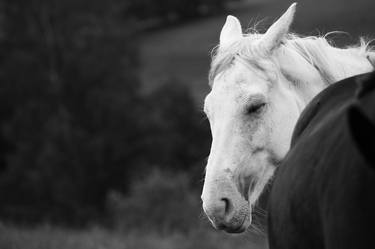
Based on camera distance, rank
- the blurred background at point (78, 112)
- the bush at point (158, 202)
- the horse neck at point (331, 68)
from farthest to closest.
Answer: the blurred background at point (78, 112), the bush at point (158, 202), the horse neck at point (331, 68)

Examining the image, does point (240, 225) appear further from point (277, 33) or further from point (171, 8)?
point (171, 8)

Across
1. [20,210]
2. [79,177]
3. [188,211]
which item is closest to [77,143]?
[79,177]

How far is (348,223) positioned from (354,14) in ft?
105

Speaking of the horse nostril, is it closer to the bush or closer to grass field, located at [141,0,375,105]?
the bush

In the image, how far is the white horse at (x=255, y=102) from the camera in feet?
13.3

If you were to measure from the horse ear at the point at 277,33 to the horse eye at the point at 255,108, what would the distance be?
15.2 inches

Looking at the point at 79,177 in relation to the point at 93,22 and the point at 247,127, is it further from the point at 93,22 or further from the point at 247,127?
the point at 247,127

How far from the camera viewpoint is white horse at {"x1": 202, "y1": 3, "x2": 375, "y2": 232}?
4066 mm

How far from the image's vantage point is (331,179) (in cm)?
264

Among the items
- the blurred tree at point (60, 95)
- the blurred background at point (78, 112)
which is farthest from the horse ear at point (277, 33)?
the blurred tree at point (60, 95)

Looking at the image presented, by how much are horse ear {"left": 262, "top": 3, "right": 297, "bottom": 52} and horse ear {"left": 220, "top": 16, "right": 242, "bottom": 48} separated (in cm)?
23

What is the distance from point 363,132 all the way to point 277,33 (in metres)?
2.41

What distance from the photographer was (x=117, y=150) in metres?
38.4

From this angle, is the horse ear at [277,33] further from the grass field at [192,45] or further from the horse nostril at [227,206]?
the grass field at [192,45]
